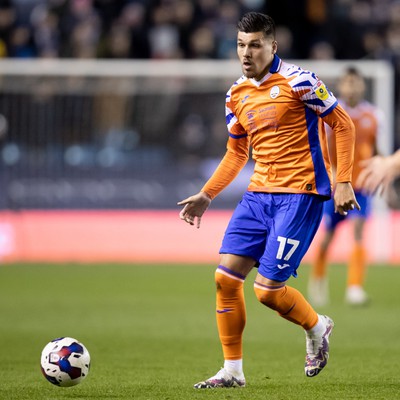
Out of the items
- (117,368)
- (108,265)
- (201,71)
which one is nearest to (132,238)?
(108,265)

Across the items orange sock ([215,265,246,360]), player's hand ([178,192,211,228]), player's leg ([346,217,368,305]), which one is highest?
player's hand ([178,192,211,228])

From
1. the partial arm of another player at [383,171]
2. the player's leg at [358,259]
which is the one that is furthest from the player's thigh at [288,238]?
the player's leg at [358,259]

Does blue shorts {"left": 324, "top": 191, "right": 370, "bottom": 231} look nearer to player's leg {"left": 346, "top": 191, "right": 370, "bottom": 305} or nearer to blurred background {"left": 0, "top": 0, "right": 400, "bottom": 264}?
player's leg {"left": 346, "top": 191, "right": 370, "bottom": 305}

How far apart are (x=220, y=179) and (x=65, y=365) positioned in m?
1.61

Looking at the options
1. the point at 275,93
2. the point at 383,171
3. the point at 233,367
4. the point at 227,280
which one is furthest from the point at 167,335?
the point at 383,171

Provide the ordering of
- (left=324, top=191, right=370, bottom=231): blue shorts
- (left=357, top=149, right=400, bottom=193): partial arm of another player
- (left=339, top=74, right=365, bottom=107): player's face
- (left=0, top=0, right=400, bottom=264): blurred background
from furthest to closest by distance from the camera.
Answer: (left=0, top=0, right=400, bottom=264): blurred background, (left=324, top=191, right=370, bottom=231): blue shorts, (left=339, top=74, right=365, bottom=107): player's face, (left=357, top=149, right=400, bottom=193): partial arm of another player

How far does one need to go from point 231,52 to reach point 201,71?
178 cm

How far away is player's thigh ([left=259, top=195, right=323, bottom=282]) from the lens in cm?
653

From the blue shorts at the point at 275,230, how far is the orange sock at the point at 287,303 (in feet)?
0.28

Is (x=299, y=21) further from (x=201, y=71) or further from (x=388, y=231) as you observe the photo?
(x=388, y=231)

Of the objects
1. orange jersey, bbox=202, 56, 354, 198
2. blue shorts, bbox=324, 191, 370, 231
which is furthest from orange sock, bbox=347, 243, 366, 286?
orange jersey, bbox=202, 56, 354, 198

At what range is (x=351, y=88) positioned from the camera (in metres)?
11.9

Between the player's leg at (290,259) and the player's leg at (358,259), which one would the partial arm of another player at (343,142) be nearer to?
the player's leg at (290,259)

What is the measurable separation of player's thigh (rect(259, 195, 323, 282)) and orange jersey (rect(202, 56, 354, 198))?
0.10 meters
